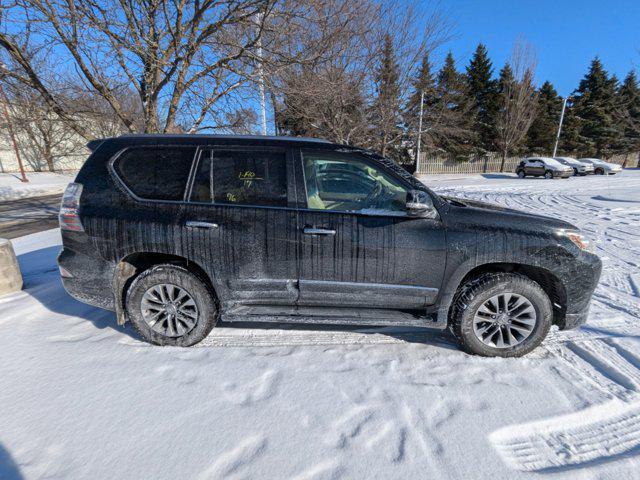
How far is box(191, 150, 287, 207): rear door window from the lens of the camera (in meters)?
2.80

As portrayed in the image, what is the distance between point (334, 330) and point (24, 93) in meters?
7.78

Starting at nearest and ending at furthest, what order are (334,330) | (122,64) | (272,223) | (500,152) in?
(272,223) → (334,330) → (122,64) → (500,152)

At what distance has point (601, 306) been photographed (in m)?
3.65

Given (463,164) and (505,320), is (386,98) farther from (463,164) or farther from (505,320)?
(463,164)

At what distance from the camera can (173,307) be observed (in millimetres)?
2912

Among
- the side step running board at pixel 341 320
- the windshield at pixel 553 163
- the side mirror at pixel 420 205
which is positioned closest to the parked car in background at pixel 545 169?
the windshield at pixel 553 163

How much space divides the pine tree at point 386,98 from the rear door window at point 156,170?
41.7 feet

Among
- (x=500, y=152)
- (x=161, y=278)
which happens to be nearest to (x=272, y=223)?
(x=161, y=278)

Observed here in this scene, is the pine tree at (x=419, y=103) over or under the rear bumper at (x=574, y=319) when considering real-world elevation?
over

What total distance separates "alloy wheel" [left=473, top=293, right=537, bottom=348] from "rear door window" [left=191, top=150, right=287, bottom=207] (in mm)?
2058

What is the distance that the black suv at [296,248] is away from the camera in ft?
8.87

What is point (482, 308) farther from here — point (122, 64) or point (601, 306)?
point (122, 64)

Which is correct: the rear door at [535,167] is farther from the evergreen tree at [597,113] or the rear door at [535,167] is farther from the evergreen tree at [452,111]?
Answer: the evergreen tree at [597,113]

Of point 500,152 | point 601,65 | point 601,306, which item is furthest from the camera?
point 601,65
